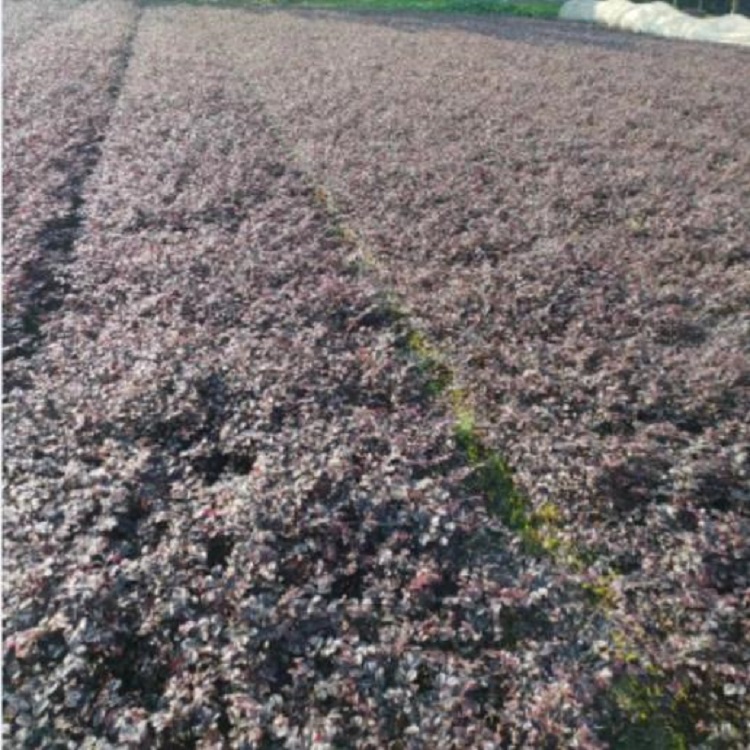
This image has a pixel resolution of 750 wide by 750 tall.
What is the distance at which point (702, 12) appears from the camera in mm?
34531

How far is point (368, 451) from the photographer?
426 cm

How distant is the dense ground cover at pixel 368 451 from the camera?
3.01 m

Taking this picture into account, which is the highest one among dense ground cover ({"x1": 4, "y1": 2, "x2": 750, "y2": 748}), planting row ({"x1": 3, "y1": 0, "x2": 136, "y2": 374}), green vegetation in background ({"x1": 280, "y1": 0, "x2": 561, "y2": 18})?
dense ground cover ({"x1": 4, "y1": 2, "x2": 750, "y2": 748})

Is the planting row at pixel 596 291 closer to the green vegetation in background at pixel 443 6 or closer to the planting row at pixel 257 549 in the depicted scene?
the planting row at pixel 257 549

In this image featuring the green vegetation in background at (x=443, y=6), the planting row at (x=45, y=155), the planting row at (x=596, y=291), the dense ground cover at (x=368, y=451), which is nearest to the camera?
the dense ground cover at (x=368, y=451)

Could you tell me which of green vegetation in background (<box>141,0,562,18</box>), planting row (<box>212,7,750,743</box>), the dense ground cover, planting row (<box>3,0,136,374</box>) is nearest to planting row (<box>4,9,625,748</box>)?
the dense ground cover

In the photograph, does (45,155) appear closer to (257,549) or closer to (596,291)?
(596,291)

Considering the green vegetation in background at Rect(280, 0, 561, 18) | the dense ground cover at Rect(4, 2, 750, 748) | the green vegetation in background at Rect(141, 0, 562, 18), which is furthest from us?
the green vegetation in background at Rect(280, 0, 561, 18)

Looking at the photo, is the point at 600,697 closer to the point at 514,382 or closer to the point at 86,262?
the point at 514,382

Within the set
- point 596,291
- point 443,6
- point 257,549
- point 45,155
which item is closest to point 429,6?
point 443,6

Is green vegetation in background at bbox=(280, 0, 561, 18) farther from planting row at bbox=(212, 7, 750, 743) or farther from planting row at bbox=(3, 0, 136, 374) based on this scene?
planting row at bbox=(212, 7, 750, 743)

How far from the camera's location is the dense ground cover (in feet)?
9.89

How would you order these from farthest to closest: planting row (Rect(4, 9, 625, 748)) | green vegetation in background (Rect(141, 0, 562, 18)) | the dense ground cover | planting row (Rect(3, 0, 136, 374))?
green vegetation in background (Rect(141, 0, 562, 18)) → planting row (Rect(3, 0, 136, 374)) → the dense ground cover → planting row (Rect(4, 9, 625, 748))

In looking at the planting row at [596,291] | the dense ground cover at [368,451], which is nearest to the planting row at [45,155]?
the dense ground cover at [368,451]
